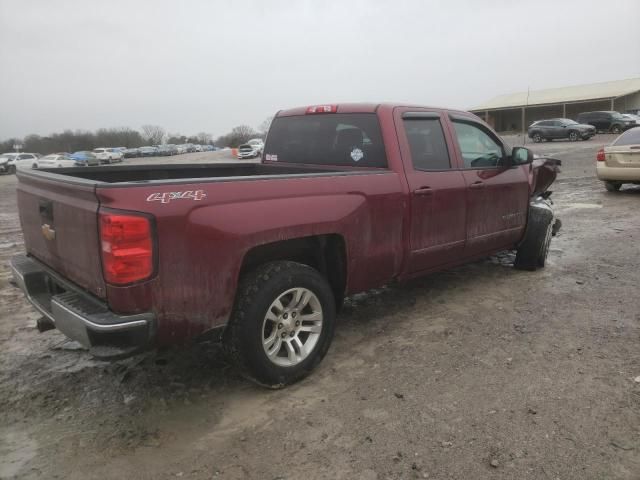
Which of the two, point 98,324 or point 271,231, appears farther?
point 271,231

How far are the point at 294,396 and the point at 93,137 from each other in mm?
98331

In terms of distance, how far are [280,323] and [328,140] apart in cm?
186

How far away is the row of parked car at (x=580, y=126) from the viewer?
32844 millimetres

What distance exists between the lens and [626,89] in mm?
48500

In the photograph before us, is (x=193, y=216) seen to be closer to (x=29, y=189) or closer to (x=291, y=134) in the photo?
(x=29, y=189)

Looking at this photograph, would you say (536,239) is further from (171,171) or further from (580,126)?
(580,126)

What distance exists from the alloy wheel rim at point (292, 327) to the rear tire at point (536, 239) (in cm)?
326

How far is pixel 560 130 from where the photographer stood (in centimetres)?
3350

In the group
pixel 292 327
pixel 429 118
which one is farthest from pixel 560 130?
pixel 292 327

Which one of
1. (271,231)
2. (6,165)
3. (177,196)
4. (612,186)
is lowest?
(612,186)

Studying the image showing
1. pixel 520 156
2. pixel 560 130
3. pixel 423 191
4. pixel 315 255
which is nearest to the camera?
pixel 315 255

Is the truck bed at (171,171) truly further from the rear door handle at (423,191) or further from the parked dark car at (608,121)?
the parked dark car at (608,121)

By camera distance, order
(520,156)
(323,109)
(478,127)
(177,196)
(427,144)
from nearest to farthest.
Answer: (177,196)
(427,144)
(323,109)
(478,127)
(520,156)

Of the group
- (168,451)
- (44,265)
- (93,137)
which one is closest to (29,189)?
(44,265)
